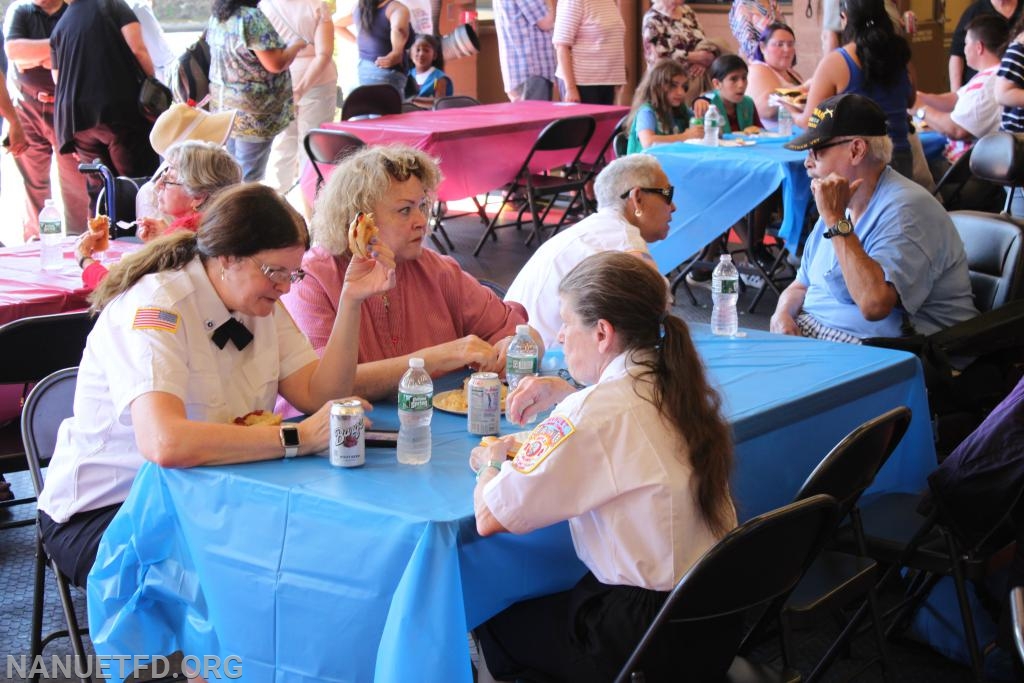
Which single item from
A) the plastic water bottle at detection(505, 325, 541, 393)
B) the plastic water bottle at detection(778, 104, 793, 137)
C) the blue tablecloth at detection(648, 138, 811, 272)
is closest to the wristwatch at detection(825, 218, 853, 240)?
the plastic water bottle at detection(505, 325, 541, 393)

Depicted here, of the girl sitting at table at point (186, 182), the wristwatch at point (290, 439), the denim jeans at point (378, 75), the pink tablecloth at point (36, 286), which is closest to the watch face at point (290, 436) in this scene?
the wristwatch at point (290, 439)

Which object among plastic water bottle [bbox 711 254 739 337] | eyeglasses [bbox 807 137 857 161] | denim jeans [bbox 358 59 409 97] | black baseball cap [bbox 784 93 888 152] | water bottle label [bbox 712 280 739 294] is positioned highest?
black baseball cap [bbox 784 93 888 152]

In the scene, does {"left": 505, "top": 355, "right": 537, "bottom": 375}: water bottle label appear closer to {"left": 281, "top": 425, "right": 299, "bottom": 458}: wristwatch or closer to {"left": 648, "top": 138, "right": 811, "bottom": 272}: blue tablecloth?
{"left": 281, "top": 425, "right": 299, "bottom": 458}: wristwatch

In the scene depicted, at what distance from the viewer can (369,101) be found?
7.75 metres

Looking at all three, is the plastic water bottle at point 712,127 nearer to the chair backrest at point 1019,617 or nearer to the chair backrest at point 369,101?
the chair backrest at point 369,101

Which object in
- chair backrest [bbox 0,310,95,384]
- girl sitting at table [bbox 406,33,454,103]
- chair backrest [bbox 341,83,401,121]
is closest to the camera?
chair backrest [bbox 0,310,95,384]

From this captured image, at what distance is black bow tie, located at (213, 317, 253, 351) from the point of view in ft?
8.02

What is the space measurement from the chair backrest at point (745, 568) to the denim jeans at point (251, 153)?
556cm

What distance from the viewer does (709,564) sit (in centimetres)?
184

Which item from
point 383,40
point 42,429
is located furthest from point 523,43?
point 42,429

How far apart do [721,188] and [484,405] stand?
395cm

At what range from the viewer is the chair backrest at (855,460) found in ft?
7.28

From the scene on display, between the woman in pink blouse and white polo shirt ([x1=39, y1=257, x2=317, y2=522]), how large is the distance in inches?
246

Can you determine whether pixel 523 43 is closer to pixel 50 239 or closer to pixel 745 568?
pixel 50 239
